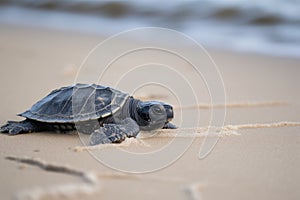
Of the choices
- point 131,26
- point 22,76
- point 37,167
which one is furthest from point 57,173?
point 131,26

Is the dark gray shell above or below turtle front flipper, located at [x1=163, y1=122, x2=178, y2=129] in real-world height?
above

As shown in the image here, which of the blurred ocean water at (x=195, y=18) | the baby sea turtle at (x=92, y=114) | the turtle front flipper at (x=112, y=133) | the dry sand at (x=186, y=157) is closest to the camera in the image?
the dry sand at (x=186, y=157)

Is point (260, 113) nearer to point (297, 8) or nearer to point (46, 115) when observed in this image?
point (46, 115)

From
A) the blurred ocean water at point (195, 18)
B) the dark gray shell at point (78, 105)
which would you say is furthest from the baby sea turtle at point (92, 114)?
the blurred ocean water at point (195, 18)

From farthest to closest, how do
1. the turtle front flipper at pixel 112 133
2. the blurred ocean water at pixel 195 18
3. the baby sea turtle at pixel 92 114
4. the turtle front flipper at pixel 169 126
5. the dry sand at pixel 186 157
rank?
1. the blurred ocean water at pixel 195 18
2. the turtle front flipper at pixel 169 126
3. the baby sea turtle at pixel 92 114
4. the turtle front flipper at pixel 112 133
5. the dry sand at pixel 186 157

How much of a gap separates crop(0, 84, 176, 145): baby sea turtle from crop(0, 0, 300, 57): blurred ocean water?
4.12 metres

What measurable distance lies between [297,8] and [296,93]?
5.15 meters

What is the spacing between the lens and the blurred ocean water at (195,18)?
8.69m

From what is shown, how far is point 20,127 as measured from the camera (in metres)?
4.00

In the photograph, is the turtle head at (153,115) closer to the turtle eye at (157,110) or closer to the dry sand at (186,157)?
the turtle eye at (157,110)

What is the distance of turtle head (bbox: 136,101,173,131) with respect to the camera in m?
A: 3.90

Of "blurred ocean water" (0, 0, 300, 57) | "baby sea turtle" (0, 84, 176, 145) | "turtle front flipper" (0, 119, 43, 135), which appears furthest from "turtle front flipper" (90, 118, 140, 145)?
"blurred ocean water" (0, 0, 300, 57)

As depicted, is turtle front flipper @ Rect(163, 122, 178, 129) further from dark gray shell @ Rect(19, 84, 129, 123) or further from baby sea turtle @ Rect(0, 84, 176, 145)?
dark gray shell @ Rect(19, 84, 129, 123)

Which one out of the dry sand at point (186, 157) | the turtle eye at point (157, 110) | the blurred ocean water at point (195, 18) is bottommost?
the dry sand at point (186, 157)
